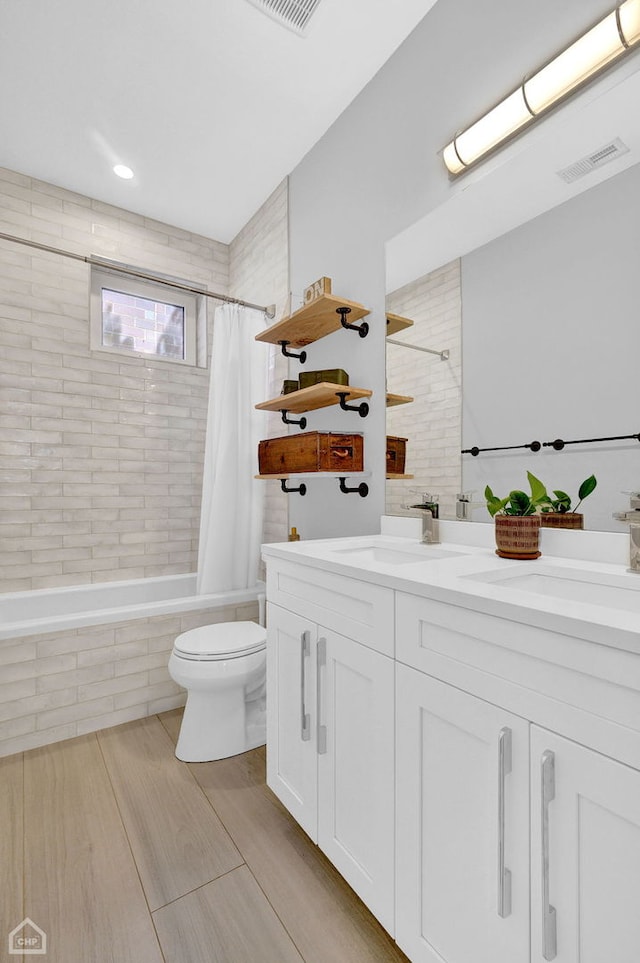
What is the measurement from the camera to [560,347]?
1248mm

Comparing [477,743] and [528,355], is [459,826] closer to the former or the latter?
[477,743]

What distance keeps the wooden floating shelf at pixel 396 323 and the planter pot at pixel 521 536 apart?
0.85 m

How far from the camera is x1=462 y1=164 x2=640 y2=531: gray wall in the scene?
1.12 meters

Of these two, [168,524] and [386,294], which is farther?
[168,524]

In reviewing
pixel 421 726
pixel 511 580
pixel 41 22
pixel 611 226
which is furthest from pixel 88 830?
pixel 41 22

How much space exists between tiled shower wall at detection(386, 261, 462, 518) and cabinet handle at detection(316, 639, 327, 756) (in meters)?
0.61

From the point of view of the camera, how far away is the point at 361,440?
189 cm

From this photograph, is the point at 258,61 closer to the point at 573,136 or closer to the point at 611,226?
the point at 573,136

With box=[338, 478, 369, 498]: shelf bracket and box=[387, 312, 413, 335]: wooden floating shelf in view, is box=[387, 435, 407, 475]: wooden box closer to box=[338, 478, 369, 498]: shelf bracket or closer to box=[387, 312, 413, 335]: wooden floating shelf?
box=[338, 478, 369, 498]: shelf bracket

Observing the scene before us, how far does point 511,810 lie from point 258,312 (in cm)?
245

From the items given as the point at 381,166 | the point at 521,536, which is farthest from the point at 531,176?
the point at 521,536

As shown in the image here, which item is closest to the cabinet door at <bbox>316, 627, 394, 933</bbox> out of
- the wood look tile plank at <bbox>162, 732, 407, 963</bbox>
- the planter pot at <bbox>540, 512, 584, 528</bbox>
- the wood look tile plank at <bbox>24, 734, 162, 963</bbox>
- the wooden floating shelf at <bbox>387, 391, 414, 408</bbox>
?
the wood look tile plank at <bbox>162, 732, 407, 963</bbox>

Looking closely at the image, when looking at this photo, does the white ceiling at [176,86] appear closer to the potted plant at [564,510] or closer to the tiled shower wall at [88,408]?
the tiled shower wall at [88,408]

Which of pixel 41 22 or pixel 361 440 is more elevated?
pixel 41 22
